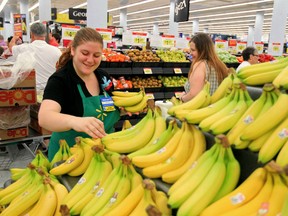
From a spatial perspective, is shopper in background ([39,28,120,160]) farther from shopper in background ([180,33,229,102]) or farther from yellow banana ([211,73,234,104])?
shopper in background ([180,33,229,102])

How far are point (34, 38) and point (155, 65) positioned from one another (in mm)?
2324

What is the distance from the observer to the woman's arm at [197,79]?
326 centimetres

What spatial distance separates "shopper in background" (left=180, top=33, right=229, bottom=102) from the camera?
10.8 ft

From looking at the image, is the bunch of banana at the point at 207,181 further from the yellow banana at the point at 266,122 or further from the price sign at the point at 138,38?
the price sign at the point at 138,38

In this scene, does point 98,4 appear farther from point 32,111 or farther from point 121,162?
point 121,162

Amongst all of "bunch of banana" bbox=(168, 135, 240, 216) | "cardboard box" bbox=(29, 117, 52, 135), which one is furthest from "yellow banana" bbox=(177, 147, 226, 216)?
"cardboard box" bbox=(29, 117, 52, 135)

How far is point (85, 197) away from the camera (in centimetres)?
128

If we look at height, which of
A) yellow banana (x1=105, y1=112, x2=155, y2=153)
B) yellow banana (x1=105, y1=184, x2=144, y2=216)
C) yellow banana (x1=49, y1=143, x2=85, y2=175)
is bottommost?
yellow banana (x1=49, y1=143, x2=85, y2=175)

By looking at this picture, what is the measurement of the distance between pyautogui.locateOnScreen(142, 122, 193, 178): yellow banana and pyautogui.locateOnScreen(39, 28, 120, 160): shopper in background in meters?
0.75

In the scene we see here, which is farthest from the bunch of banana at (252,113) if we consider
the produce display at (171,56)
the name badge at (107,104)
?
the produce display at (171,56)

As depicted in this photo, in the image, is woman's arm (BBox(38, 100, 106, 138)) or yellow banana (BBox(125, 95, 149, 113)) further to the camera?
yellow banana (BBox(125, 95, 149, 113))

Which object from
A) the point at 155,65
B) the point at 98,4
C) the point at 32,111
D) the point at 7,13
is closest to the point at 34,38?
the point at 32,111

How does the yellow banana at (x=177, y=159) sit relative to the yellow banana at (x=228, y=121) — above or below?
below

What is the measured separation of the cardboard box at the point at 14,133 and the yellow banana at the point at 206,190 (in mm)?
3057
